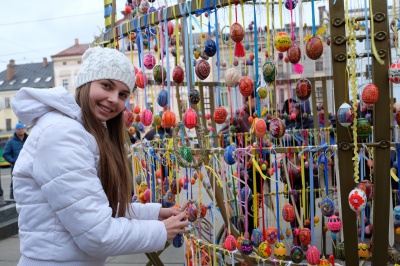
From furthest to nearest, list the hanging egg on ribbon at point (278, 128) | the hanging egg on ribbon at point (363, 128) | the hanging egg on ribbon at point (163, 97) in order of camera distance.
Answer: the hanging egg on ribbon at point (163, 97) < the hanging egg on ribbon at point (278, 128) < the hanging egg on ribbon at point (363, 128)

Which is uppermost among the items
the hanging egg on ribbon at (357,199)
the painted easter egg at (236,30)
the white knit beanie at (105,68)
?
the painted easter egg at (236,30)

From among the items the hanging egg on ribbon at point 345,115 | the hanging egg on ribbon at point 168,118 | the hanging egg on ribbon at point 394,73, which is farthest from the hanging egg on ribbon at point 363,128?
the hanging egg on ribbon at point 168,118

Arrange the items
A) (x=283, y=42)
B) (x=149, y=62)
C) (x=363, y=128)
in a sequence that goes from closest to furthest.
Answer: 1. (x=363, y=128)
2. (x=283, y=42)
3. (x=149, y=62)

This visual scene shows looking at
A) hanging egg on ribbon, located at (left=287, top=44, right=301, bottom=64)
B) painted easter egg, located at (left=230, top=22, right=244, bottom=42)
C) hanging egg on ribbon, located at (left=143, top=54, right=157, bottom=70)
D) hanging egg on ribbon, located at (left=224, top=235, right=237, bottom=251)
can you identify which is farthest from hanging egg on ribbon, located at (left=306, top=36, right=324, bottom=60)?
hanging egg on ribbon, located at (left=143, top=54, right=157, bottom=70)

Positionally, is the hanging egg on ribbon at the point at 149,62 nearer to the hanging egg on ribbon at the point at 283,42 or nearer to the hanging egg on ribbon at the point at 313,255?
the hanging egg on ribbon at the point at 283,42

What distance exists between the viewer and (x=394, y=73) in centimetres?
178

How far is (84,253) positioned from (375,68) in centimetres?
127

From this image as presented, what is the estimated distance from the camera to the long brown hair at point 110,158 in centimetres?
165

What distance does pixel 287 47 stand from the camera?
2.20m

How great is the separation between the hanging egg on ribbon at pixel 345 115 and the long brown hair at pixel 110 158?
84 centimetres

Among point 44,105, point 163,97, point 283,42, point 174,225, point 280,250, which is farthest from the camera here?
point 163,97

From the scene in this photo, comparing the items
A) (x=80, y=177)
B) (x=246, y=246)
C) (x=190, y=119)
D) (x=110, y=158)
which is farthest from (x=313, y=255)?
(x=80, y=177)

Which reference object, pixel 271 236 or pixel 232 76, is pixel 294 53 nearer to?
pixel 232 76

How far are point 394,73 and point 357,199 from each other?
497 mm
